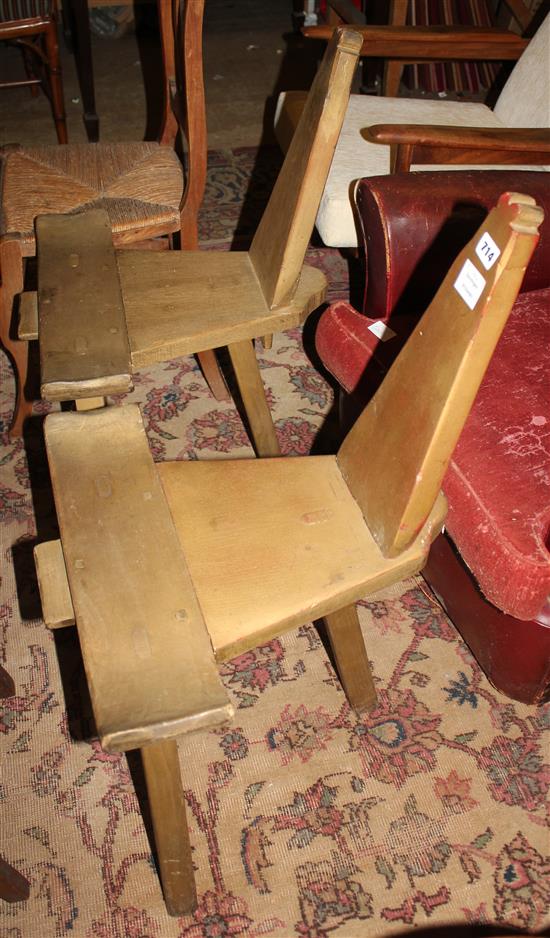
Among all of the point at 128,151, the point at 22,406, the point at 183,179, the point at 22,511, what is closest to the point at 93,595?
the point at 22,511

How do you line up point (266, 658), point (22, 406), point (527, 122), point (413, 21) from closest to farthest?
point (266, 658) → point (22, 406) → point (527, 122) → point (413, 21)

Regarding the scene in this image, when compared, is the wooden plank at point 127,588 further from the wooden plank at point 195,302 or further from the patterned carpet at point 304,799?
the patterned carpet at point 304,799

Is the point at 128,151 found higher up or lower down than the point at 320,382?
higher up

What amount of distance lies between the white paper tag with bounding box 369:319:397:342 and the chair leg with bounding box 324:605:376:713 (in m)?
0.55

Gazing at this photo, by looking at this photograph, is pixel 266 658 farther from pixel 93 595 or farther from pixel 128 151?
pixel 128 151

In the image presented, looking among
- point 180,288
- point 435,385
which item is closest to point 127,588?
point 435,385

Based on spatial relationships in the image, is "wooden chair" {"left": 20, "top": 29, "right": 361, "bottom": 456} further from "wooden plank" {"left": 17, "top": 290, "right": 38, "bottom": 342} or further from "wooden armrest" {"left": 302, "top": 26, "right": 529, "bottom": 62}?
"wooden armrest" {"left": 302, "top": 26, "right": 529, "bottom": 62}

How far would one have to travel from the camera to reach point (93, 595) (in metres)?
0.99

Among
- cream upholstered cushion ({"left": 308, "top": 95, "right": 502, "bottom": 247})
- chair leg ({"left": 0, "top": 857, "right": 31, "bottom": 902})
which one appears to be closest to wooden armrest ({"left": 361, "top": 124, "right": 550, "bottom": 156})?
cream upholstered cushion ({"left": 308, "top": 95, "right": 502, "bottom": 247})

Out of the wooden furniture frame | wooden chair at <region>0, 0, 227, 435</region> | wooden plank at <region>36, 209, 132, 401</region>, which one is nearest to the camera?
wooden plank at <region>36, 209, 132, 401</region>

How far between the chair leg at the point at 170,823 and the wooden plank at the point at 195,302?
25.5 inches

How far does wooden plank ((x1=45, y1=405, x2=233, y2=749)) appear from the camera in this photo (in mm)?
879

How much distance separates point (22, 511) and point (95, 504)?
77 cm

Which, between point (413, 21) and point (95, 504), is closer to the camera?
point (95, 504)
